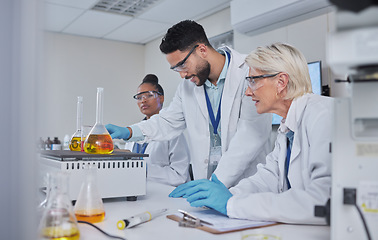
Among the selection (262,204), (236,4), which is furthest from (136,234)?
(236,4)

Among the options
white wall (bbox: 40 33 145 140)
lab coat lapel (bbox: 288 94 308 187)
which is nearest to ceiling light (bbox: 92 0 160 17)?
white wall (bbox: 40 33 145 140)

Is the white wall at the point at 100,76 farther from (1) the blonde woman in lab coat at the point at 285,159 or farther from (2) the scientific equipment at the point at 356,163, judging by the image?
(2) the scientific equipment at the point at 356,163

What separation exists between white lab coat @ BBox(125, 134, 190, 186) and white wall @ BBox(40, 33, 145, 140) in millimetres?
2598

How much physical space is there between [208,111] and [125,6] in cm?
→ 251

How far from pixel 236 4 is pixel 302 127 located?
8.39 feet

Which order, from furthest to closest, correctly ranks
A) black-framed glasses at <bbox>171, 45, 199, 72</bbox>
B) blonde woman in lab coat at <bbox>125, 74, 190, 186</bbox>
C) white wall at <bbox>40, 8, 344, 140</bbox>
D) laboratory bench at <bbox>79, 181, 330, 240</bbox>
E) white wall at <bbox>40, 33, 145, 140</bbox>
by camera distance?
white wall at <bbox>40, 33, 145, 140</bbox> → white wall at <bbox>40, 8, 344, 140</bbox> → blonde woman in lab coat at <bbox>125, 74, 190, 186</bbox> → black-framed glasses at <bbox>171, 45, 199, 72</bbox> → laboratory bench at <bbox>79, 181, 330, 240</bbox>

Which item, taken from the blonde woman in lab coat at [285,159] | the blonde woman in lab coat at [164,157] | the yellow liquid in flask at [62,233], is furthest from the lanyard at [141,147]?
the yellow liquid in flask at [62,233]

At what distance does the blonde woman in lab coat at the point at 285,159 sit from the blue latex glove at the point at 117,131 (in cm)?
76

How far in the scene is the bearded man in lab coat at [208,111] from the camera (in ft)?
6.33

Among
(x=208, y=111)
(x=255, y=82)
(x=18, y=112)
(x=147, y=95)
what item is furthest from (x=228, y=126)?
(x=18, y=112)

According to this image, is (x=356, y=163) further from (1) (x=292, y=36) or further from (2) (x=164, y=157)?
(1) (x=292, y=36)

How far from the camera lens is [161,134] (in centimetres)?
227

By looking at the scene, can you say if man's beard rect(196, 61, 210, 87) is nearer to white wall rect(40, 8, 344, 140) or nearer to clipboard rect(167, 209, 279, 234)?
clipboard rect(167, 209, 279, 234)

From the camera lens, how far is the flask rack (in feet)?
4.42
